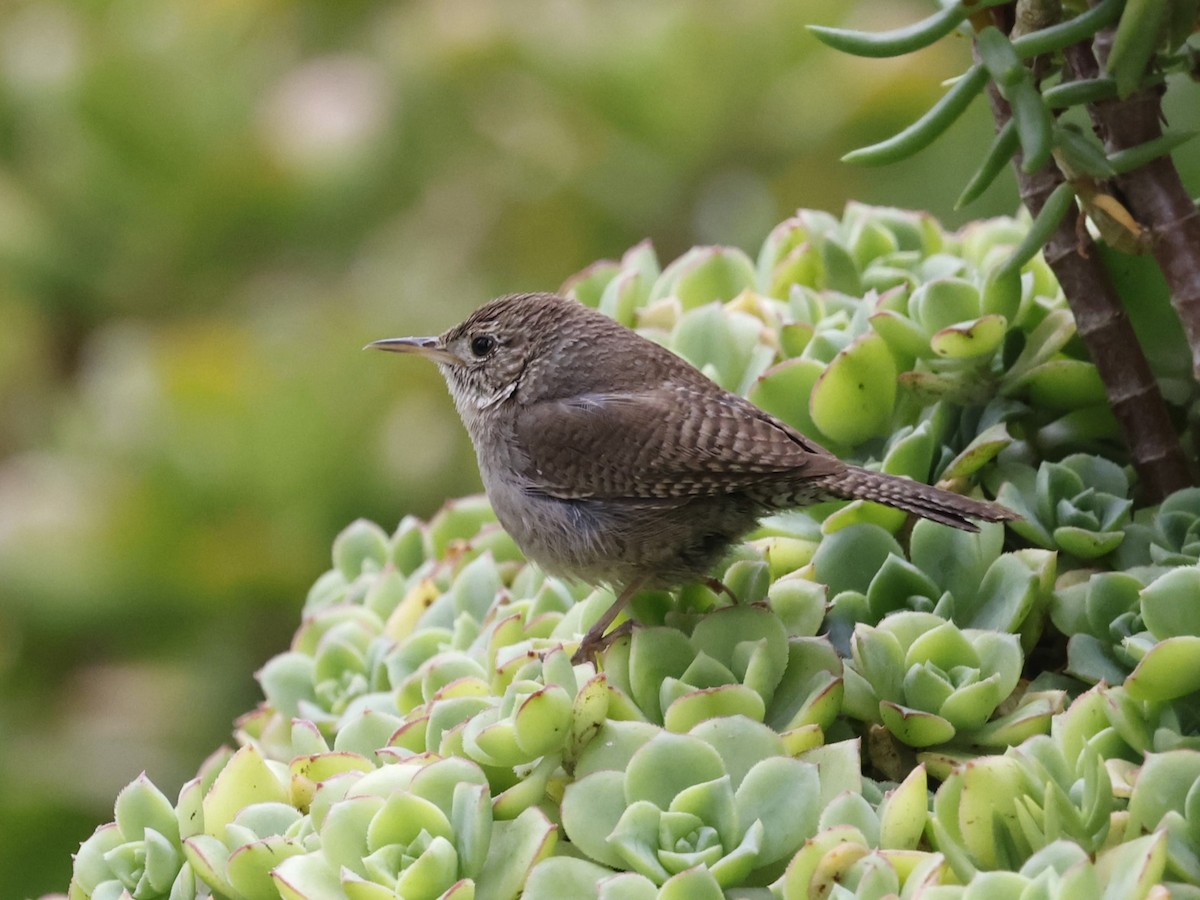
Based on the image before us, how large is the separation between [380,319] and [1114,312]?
2405 millimetres

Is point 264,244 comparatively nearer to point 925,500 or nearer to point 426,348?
point 426,348

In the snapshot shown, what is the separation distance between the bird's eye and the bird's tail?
962 millimetres

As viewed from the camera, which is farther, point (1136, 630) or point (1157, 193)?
point (1157, 193)

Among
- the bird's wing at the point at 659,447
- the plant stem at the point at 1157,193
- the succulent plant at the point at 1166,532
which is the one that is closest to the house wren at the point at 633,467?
the bird's wing at the point at 659,447

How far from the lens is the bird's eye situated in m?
2.47

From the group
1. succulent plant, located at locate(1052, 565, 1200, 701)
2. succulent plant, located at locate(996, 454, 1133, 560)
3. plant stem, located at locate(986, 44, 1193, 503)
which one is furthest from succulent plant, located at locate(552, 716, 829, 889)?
plant stem, located at locate(986, 44, 1193, 503)

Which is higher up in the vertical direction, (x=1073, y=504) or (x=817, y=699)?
(x=1073, y=504)

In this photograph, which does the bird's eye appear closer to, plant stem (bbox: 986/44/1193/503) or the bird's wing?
the bird's wing

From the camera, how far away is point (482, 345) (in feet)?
8.16

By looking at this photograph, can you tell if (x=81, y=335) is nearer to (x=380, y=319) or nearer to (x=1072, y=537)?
(x=380, y=319)

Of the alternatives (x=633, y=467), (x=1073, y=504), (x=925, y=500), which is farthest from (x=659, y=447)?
(x=1073, y=504)

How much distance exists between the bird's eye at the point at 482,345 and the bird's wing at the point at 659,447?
0.90 feet

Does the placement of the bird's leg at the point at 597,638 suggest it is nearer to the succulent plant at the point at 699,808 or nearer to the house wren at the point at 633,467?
the house wren at the point at 633,467

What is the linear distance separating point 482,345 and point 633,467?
595mm
